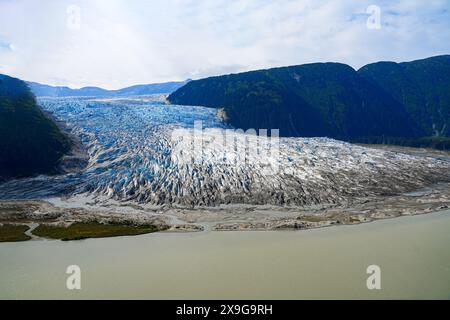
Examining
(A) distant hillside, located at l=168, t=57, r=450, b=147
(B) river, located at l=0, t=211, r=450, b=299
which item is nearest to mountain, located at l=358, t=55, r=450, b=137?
(A) distant hillside, located at l=168, t=57, r=450, b=147

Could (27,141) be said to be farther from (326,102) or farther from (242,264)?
(326,102)

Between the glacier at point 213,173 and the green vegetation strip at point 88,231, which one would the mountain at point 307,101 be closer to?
the glacier at point 213,173

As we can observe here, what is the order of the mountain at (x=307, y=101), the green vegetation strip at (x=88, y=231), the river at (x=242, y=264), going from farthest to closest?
the mountain at (x=307, y=101) → the green vegetation strip at (x=88, y=231) → the river at (x=242, y=264)

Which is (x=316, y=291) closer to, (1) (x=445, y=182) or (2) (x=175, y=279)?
(2) (x=175, y=279)

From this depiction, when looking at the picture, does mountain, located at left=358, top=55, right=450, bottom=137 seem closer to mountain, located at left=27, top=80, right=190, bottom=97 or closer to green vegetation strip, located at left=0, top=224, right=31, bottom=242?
mountain, located at left=27, top=80, right=190, bottom=97

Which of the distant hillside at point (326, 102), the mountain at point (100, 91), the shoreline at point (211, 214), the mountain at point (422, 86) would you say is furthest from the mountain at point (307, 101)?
the shoreline at point (211, 214)

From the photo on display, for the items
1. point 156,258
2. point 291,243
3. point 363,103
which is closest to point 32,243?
point 156,258
